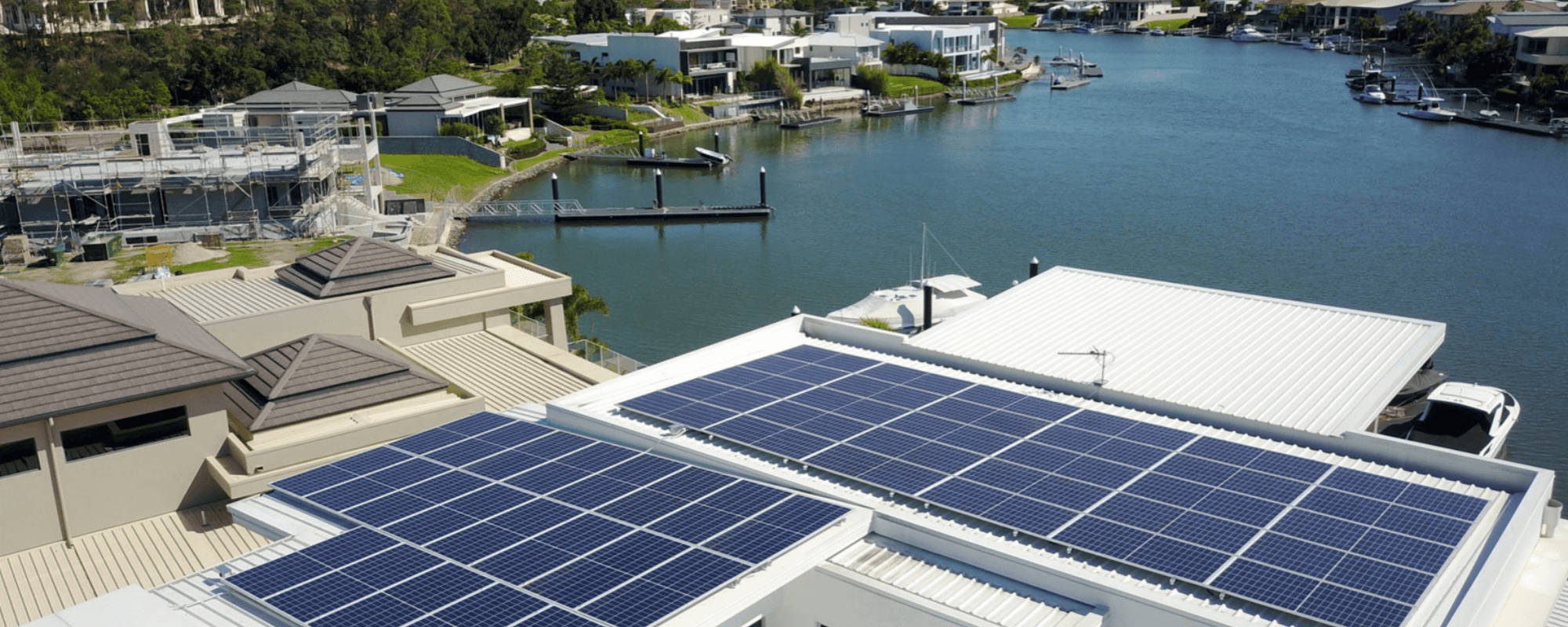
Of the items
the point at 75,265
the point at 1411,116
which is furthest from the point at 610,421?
the point at 1411,116

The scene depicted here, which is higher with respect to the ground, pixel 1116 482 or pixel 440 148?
pixel 1116 482

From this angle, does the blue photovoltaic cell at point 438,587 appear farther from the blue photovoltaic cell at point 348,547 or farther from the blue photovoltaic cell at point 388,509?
the blue photovoltaic cell at point 388,509

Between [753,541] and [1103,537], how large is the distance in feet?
13.2

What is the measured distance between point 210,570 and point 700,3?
503ft

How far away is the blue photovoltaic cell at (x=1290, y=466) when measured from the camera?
15898 millimetres

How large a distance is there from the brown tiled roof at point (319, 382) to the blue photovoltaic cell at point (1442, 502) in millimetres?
15695

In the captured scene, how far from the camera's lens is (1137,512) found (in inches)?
579

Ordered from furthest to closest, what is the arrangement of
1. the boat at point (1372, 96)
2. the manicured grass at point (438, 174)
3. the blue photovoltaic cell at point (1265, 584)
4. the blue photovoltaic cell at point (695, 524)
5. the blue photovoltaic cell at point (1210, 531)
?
the boat at point (1372, 96) → the manicured grass at point (438, 174) → the blue photovoltaic cell at point (695, 524) → the blue photovoltaic cell at point (1210, 531) → the blue photovoltaic cell at point (1265, 584)

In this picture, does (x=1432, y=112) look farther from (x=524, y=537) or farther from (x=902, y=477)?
(x=524, y=537)

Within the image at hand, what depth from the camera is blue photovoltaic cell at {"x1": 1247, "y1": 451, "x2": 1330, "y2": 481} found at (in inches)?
626

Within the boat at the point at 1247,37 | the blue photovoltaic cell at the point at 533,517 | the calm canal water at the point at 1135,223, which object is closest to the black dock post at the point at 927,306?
the calm canal water at the point at 1135,223

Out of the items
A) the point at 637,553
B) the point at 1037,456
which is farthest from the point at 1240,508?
the point at 637,553

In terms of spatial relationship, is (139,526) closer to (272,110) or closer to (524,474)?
(524,474)

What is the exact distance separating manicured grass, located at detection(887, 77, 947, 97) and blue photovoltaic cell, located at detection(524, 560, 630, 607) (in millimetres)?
93240
